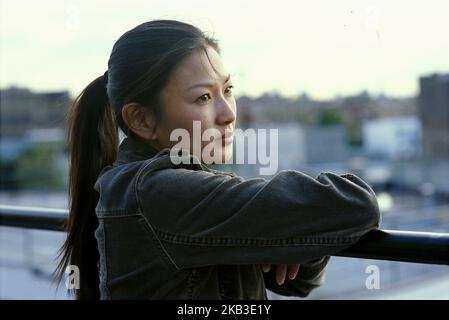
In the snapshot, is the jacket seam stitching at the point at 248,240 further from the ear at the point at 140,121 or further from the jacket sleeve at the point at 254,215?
the ear at the point at 140,121

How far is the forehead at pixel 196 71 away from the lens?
33.1 inches

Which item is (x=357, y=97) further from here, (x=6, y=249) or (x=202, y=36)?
(x=202, y=36)

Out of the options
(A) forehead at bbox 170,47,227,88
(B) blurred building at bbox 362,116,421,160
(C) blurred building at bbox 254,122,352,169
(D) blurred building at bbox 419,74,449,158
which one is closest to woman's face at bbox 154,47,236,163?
(A) forehead at bbox 170,47,227,88

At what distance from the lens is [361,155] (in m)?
21.2

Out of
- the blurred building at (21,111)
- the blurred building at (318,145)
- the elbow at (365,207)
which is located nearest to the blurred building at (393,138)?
the blurred building at (318,145)

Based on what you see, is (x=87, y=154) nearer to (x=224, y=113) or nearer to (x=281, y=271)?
(x=224, y=113)

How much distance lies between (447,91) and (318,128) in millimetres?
4195

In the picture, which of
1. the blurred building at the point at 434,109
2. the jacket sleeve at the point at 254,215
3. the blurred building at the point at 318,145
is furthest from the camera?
the blurred building at the point at 318,145

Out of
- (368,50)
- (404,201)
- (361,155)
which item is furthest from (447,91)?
(368,50)

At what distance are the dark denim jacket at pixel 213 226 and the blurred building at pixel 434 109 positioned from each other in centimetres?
1246

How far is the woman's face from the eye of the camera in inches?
33.1

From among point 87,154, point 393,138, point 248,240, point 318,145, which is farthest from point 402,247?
point 393,138

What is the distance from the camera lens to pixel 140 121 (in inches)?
34.6

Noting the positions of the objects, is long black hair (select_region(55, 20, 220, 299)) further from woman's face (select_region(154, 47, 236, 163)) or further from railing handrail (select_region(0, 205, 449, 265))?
railing handrail (select_region(0, 205, 449, 265))
